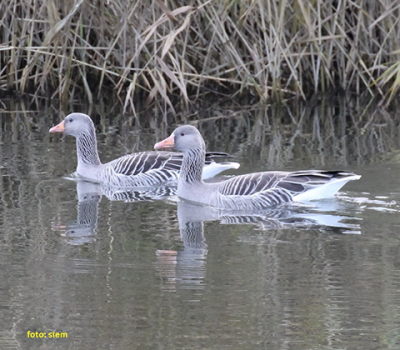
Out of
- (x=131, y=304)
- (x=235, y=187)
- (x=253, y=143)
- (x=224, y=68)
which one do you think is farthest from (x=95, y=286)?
(x=224, y=68)

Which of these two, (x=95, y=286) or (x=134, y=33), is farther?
(x=134, y=33)

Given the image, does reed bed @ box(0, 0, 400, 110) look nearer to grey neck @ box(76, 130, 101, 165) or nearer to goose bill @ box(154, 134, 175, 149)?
grey neck @ box(76, 130, 101, 165)

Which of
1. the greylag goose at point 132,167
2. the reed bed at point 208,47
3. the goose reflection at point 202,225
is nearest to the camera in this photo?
the goose reflection at point 202,225

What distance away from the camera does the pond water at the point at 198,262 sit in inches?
228

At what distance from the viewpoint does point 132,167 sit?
10.8 metres

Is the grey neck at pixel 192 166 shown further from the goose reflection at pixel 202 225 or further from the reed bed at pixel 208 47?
the reed bed at pixel 208 47

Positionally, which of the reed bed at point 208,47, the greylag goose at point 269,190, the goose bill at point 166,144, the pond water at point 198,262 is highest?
the reed bed at point 208,47

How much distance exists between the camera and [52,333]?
227 inches

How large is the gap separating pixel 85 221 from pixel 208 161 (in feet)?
7.72

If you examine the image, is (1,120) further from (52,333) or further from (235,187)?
(52,333)

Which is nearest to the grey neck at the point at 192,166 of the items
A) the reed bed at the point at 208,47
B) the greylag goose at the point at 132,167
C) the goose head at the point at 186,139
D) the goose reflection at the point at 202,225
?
the goose head at the point at 186,139

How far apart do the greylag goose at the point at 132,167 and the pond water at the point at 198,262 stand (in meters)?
0.34

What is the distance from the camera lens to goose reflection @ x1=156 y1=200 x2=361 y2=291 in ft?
22.8

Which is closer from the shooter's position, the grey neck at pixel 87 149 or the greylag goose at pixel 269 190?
the greylag goose at pixel 269 190
